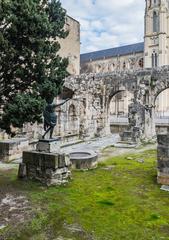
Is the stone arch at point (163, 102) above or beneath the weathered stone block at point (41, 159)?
above

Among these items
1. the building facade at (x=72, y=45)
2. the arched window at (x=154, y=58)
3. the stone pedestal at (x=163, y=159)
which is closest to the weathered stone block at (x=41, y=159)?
the stone pedestal at (x=163, y=159)

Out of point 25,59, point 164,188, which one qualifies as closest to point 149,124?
point 164,188

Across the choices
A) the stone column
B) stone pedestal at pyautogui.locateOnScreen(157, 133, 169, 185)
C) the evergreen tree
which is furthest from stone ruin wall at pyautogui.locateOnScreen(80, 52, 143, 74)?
the evergreen tree

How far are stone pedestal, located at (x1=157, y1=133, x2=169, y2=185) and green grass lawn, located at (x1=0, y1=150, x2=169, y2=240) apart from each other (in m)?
0.30

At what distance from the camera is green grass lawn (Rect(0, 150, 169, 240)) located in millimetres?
4320

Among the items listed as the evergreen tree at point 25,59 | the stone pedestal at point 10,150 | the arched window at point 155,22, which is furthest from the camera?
the arched window at point 155,22

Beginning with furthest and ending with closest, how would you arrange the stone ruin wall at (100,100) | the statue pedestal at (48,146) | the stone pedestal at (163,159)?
the stone ruin wall at (100,100) → the statue pedestal at (48,146) → the stone pedestal at (163,159)

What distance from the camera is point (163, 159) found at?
7.14m

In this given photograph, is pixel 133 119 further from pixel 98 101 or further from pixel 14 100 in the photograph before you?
pixel 14 100

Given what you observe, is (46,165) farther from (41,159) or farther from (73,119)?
(73,119)

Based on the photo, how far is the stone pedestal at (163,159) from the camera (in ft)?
→ 23.2

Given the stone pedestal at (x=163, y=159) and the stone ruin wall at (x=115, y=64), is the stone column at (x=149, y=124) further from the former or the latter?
the stone ruin wall at (x=115, y=64)

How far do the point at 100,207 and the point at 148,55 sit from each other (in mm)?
49083

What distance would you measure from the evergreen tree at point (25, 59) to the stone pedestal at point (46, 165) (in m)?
1.47
